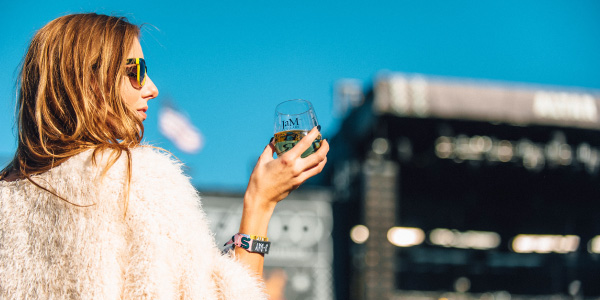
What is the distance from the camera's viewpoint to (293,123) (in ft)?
5.23

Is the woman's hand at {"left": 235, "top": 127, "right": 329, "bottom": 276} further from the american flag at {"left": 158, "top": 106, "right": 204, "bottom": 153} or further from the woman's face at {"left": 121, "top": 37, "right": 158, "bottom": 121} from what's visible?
the american flag at {"left": 158, "top": 106, "right": 204, "bottom": 153}

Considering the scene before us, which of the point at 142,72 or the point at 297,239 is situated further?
the point at 297,239

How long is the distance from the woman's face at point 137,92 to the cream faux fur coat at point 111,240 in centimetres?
18

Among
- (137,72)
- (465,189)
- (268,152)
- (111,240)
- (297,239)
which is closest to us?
(111,240)

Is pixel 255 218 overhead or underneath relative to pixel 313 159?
underneath

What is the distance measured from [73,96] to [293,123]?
66cm

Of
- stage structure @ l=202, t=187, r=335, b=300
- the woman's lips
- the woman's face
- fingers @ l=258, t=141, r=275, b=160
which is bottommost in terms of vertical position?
stage structure @ l=202, t=187, r=335, b=300

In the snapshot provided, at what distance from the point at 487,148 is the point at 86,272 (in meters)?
10.5

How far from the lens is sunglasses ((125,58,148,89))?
1246 millimetres

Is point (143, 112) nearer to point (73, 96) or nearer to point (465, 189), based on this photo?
point (73, 96)

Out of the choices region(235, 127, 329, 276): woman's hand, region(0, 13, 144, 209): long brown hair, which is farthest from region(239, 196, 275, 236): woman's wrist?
region(0, 13, 144, 209): long brown hair

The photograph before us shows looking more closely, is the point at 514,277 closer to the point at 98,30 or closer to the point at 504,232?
the point at 504,232

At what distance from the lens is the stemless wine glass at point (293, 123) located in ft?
5.02

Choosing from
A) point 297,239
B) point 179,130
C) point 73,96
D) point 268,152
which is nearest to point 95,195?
point 73,96
